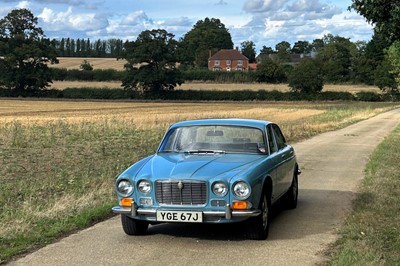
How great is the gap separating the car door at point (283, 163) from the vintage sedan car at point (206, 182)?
174 millimetres

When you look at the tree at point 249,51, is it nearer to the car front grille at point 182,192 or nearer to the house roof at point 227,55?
the house roof at point 227,55

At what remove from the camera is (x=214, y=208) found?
6477mm

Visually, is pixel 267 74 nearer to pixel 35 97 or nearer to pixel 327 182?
pixel 35 97

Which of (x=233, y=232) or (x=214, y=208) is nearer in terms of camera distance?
(x=214, y=208)

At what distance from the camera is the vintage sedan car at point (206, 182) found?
6477 mm

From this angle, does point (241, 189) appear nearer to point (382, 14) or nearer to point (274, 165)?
point (274, 165)

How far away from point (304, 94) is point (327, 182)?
3222 inches

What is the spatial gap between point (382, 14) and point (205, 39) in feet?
565

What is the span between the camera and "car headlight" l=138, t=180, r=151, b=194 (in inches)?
264

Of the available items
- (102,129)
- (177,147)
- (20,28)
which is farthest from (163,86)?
(177,147)

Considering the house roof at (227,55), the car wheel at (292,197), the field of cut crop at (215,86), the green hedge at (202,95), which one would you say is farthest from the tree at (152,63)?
the car wheel at (292,197)

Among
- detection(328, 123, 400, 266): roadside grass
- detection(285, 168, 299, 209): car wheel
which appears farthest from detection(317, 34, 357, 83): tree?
detection(285, 168, 299, 209): car wheel

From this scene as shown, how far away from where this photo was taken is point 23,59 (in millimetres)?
94000

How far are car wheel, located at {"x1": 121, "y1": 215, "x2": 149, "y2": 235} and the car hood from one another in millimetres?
653
